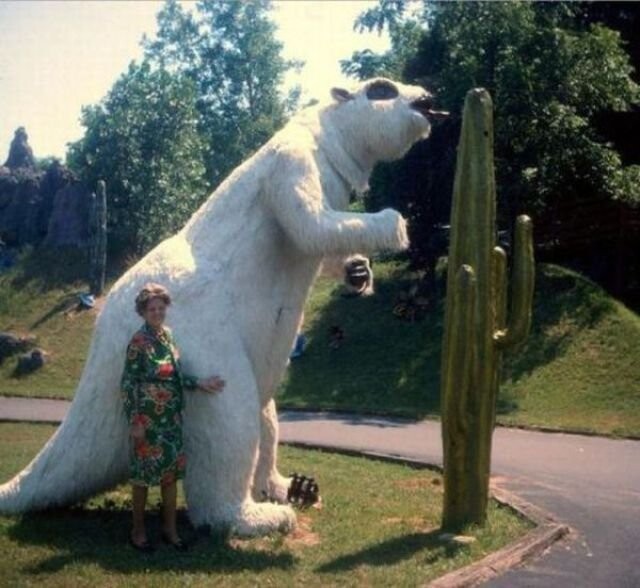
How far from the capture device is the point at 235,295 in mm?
5539

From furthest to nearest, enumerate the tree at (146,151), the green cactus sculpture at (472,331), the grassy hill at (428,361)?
the tree at (146,151) < the grassy hill at (428,361) < the green cactus sculpture at (472,331)

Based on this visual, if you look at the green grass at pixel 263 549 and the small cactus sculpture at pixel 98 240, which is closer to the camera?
the green grass at pixel 263 549

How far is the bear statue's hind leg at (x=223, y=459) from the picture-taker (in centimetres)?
513

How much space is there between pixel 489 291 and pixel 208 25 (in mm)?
29035

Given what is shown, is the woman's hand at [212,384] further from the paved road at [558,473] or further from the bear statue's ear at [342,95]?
the bear statue's ear at [342,95]

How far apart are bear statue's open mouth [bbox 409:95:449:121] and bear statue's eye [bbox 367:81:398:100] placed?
147mm

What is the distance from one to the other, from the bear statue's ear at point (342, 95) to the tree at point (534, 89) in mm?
10699

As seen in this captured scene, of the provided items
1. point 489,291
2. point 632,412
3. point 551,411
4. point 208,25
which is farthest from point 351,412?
point 208,25

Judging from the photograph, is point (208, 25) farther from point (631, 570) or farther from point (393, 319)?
point (631, 570)

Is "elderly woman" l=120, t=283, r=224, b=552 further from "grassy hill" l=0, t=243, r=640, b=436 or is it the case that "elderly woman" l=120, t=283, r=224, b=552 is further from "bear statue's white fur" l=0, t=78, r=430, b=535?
"grassy hill" l=0, t=243, r=640, b=436

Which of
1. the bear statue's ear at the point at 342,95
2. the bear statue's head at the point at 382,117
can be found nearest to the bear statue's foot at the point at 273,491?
the bear statue's head at the point at 382,117

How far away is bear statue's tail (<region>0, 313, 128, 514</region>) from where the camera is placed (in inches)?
212

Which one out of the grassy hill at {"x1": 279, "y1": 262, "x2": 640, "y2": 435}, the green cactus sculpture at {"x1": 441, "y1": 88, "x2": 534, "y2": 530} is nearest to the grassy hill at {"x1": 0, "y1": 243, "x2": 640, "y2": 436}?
the grassy hill at {"x1": 279, "y1": 262, "x2": 640, "y2": 435}

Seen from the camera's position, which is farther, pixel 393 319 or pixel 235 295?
pixel 393 319
